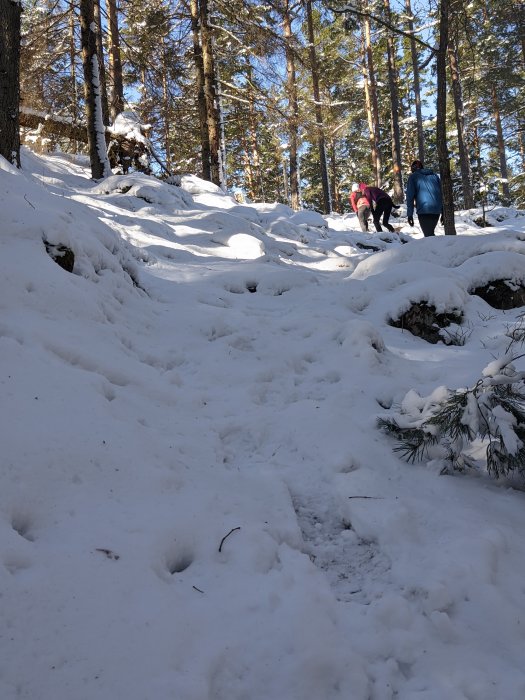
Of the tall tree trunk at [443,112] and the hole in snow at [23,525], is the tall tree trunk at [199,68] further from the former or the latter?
the hole in snow at [23,525]

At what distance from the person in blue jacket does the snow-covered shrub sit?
24.4 feet

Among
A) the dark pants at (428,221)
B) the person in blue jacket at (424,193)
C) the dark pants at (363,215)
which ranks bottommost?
the dark pants at (428,221)

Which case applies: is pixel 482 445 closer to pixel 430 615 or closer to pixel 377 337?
pixel 430 615

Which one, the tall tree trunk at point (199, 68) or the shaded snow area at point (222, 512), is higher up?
the tall tree trunk at point (199, 68)

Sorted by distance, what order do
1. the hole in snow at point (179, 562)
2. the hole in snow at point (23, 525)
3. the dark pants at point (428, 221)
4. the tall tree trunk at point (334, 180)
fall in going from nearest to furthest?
the hole in snow at point (23, 525) < the hole in snow at point (179, 562) < the dark pants at point (428, 221) < the tall tree trunk at point (334, 180)

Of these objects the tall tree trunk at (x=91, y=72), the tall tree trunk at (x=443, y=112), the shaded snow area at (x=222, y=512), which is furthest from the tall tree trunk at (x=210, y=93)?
the shaded snow area at (x=222, y=512)

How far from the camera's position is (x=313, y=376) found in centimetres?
392

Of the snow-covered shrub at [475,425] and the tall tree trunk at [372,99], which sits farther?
the tall tree trunk at [372,99]

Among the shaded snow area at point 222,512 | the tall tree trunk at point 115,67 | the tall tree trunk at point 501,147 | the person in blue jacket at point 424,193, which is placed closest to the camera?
the shaded snow area at point 222,512

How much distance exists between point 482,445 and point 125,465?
2.15m

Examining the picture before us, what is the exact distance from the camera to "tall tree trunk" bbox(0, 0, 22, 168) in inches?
208

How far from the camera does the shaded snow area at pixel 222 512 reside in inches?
56.3

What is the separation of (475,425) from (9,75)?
6.55m

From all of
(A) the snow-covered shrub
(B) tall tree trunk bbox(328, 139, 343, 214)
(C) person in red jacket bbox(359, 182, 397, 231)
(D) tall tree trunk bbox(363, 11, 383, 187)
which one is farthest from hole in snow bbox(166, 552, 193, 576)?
(B) tall tree trunk bbox(328, 139, 343, 214)
